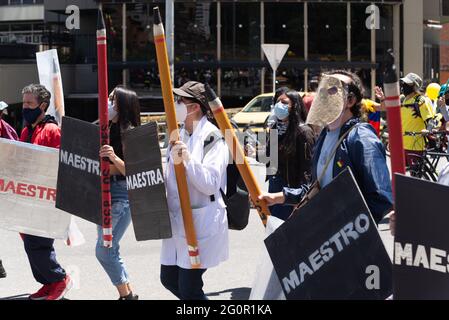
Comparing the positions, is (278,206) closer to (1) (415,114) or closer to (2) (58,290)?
(2) (58,290)

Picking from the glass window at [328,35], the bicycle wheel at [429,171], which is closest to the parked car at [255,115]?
the bicycle wheel at [429,171]

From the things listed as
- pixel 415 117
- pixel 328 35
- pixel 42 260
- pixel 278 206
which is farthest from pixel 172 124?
pixel 328 35

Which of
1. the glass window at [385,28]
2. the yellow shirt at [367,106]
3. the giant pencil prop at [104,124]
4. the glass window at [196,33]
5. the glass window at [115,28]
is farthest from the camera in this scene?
the glass window at [115,28]

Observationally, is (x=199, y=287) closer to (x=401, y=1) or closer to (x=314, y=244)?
(x=314, y=244)

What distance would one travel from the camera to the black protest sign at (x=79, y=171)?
239 inches

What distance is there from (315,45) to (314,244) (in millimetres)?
32703

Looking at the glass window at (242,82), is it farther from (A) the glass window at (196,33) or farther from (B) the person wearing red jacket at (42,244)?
(B) the person wearing red jacket at (42,244)

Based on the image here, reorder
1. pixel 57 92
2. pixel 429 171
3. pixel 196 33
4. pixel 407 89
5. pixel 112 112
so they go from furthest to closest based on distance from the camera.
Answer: pixel 196 33, pixel 429 171, pixel 407 89, pixel 57 92, pixel 112 112

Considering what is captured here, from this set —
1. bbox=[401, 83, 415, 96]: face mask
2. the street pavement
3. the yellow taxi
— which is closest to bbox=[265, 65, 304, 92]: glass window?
A: the yellow taxi

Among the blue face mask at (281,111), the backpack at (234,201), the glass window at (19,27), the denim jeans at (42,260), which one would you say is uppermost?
the glass window at (19,27)

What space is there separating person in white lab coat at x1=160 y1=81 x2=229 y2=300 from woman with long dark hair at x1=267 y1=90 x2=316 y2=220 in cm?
184

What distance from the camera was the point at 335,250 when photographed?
3896 millimetres

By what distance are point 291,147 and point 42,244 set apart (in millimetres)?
2234

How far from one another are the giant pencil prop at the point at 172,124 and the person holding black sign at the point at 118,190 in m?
1.36
